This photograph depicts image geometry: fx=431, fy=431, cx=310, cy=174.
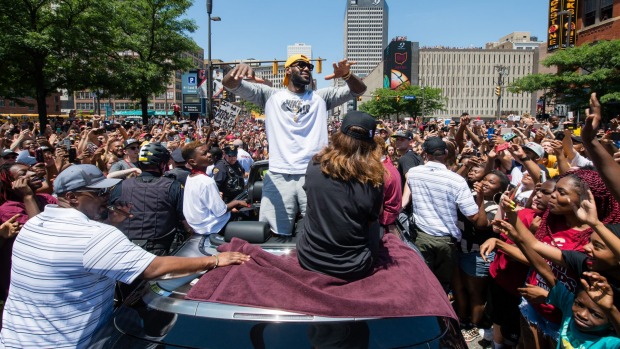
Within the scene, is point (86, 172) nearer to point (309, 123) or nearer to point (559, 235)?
point (309, 123)

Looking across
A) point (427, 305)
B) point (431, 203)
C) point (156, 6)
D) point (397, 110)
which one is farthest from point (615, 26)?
point (397, 110)

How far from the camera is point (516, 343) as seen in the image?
4.00 m

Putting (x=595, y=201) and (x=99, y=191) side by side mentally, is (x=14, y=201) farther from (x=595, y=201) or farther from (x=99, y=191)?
(x=595, y=201)

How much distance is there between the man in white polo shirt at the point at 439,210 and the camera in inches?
172

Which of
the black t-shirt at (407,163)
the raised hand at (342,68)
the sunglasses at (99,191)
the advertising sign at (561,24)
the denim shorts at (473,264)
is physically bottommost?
the denim shorts at (473,264)

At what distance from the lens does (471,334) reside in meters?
4.62

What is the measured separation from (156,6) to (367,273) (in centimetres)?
3012

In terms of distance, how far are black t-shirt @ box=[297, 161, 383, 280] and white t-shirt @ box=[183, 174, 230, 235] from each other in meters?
1.85

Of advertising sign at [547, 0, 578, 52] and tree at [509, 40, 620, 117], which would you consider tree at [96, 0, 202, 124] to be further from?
advertising sign at [547, 0, 578, 52]

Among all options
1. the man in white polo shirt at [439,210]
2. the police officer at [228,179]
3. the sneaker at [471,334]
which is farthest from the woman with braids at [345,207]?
the police officer at [228,179]

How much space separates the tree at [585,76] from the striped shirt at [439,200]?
31345 millimetres

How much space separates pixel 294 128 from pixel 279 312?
179 centimetres

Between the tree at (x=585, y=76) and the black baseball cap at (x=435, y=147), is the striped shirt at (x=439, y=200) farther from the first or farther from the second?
the tree at (x=585, y=76)

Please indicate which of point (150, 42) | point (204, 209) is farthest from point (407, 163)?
point (150, 42)
